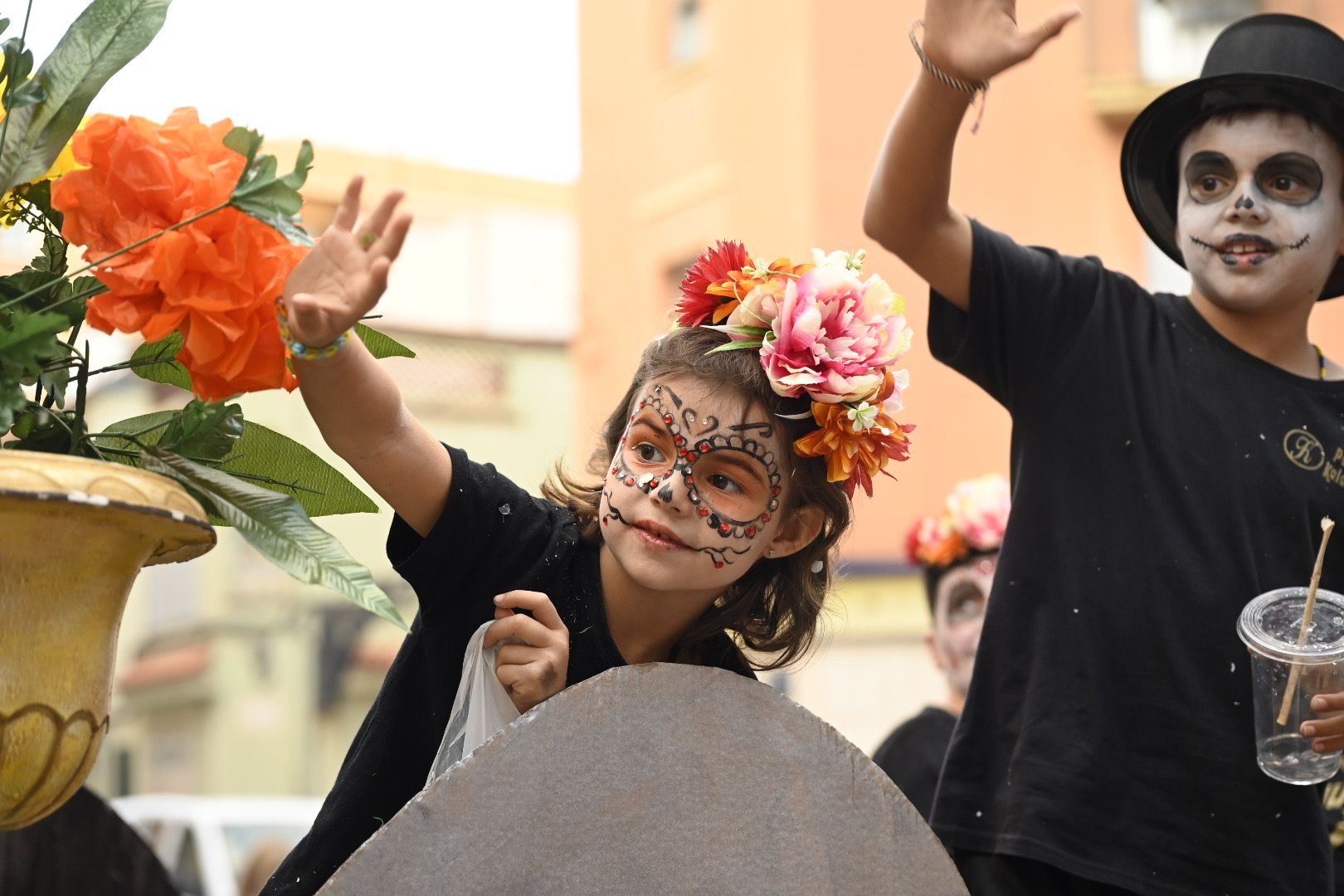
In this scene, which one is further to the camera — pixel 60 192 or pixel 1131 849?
pixel 1131 849

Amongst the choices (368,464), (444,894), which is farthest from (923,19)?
(444,894)

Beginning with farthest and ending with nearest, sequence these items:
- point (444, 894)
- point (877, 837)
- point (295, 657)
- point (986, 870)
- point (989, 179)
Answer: point (295, 657) → point (989, 179) → point (986, 870) → point (877, 837) → point (444, 894)

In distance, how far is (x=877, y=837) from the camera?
2389 millimetres

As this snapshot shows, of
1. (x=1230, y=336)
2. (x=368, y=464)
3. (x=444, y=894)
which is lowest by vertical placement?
(x=444, y=894)

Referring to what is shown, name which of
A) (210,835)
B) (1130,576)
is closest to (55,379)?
(1130,576)

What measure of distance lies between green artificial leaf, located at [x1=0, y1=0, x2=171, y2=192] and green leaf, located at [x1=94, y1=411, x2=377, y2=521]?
1.17 ft

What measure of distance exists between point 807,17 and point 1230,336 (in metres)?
11.5

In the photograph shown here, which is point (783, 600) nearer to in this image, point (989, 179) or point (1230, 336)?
point (1230, 336)

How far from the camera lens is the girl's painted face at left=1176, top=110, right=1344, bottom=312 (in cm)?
324

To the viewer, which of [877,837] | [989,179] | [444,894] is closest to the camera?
[444,894]

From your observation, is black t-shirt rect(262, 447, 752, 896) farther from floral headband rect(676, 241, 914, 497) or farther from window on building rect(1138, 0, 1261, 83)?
window on building rect(1138, 0, 1261, 83)

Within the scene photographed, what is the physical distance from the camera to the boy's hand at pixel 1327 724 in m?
2.90

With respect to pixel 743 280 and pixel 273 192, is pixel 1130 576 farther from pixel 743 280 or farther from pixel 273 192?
pixel 273 192

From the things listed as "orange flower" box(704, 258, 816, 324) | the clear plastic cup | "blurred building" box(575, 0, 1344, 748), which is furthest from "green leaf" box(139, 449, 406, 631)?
"blurred building" box(575, 0, 1344, 748)
